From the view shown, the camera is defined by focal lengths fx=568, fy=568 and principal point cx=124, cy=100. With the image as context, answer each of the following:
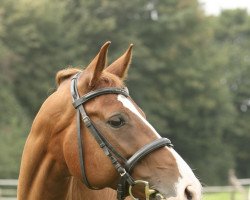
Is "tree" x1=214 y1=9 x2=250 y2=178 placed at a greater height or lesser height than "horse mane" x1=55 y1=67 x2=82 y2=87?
greater

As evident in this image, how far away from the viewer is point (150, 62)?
43.8m

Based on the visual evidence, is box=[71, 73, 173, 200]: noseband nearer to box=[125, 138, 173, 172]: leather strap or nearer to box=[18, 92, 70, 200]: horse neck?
box=[125, 138, 173, 172]: leather strap

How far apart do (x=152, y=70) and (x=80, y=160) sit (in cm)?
4043

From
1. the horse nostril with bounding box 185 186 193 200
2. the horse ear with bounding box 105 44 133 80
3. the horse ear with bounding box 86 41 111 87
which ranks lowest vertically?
the horse nostril with bounding box 185 186 193 200

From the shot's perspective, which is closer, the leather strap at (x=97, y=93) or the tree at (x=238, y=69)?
the leather strap at (x=97, y=93)

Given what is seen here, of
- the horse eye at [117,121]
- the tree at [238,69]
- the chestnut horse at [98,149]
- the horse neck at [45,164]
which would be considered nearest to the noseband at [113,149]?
the chestnut horse at [98,149]

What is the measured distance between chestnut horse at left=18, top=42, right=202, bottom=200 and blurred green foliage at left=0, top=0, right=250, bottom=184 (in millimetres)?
28741

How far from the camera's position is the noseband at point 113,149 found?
152 inches

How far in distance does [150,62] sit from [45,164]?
3968 cm

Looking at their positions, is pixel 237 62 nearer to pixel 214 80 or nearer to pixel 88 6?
pixel 214 80

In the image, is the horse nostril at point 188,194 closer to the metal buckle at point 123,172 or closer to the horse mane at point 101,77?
the metal buckle at point 123,172

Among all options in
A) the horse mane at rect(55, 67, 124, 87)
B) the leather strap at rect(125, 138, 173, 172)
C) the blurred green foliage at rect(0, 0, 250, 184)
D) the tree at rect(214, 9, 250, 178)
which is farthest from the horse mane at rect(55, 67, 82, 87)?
the tree at rect(214, 9, 250, 178)

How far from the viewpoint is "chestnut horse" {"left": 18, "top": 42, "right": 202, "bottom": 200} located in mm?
3834

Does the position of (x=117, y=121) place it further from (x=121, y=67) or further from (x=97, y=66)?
(x=121, y=67)
